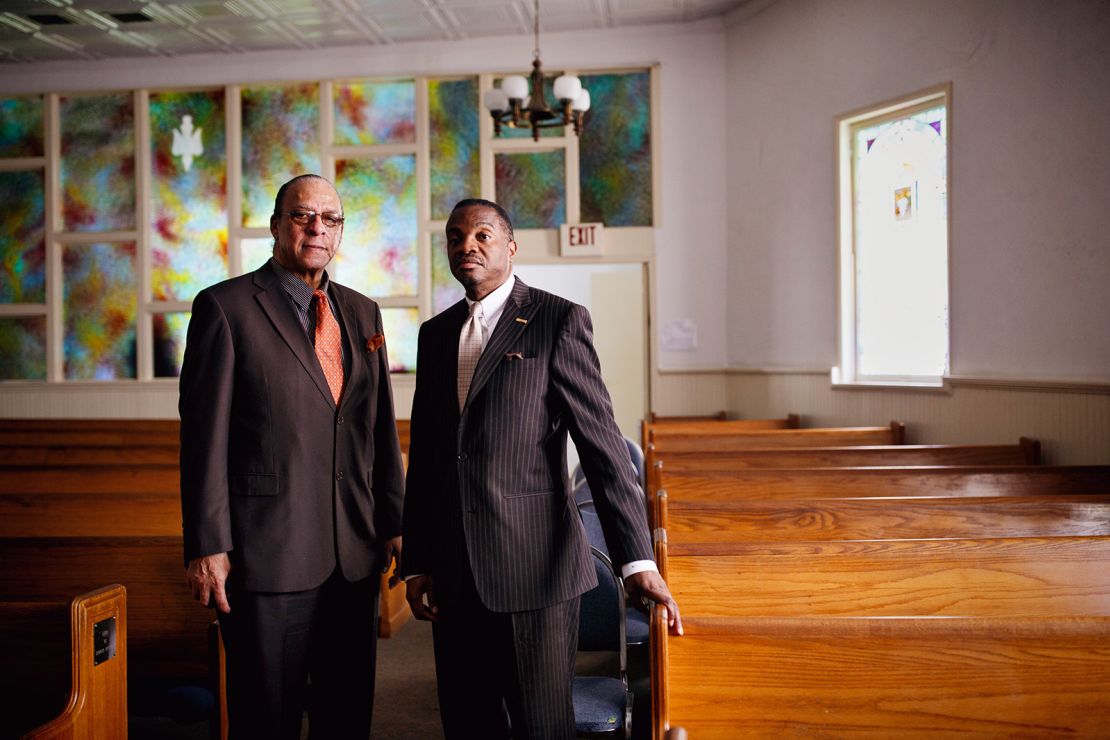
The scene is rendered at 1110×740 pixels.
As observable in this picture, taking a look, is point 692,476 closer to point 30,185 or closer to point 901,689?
point 901,689

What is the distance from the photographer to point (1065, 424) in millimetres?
4094

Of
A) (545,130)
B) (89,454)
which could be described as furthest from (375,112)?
(89,454)

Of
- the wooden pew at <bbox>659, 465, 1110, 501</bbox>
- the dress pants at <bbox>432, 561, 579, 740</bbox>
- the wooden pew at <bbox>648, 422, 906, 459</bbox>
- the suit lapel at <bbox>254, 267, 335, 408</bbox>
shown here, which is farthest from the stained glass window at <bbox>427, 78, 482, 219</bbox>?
the dress pants at <bbox>432, 561, 579, 740</bbox>

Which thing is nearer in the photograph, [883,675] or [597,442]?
[883,675]

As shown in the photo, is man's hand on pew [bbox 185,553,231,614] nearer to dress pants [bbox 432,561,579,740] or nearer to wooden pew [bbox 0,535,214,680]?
dress pants [bbox 432,561,579,740]

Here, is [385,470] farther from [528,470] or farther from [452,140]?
[452,140]

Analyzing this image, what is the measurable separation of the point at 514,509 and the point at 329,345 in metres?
0.60

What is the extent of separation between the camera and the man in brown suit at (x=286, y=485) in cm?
178

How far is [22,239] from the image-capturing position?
7906 millimetres

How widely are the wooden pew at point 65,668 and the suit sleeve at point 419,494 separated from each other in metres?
0.57

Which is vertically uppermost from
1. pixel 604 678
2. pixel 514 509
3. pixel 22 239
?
pixel 22 239

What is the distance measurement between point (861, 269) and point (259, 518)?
200 inches

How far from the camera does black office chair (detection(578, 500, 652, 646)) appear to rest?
2723 mm

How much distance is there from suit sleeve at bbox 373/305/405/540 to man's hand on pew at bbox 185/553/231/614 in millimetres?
363
